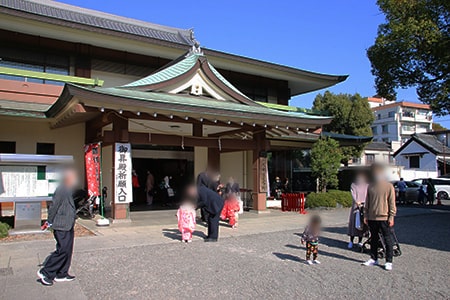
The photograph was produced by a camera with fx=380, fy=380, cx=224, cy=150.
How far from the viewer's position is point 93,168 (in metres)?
11.3

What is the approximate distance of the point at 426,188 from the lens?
74.0 ft

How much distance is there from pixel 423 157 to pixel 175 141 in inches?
1459

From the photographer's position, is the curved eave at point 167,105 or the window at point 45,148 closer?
the curved eave at point 167,105

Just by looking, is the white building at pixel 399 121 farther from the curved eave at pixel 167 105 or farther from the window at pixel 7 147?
the window at pixel 7 147

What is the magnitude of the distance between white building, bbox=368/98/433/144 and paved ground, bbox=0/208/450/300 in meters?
62.4

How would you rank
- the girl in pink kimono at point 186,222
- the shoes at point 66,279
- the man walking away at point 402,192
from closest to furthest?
the shoes at point 66,279 < the girl in pink kimono at point 186,222 < the man walking away at point 402,192

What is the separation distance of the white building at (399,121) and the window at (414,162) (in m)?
24.3

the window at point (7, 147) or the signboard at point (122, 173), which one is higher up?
the window at point (7, 147)

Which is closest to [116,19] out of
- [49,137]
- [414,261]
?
[49,137]

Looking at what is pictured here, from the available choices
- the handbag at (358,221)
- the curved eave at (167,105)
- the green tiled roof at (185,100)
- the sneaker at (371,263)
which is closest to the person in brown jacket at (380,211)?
the sneaker at (371,263)

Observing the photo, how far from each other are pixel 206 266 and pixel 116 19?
17200 mm

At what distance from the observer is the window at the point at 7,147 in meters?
13.5

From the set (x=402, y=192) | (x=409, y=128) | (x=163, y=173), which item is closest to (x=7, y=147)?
(x=163, y=173)

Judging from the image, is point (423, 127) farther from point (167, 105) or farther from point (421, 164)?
point (167, 105)
